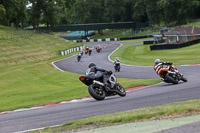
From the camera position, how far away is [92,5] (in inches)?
4948

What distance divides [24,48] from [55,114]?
4873 centimetres

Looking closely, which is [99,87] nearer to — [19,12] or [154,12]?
[19,12]

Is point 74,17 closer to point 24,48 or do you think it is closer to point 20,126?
point 24,48

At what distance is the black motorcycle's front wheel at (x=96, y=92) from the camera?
41.7 feet

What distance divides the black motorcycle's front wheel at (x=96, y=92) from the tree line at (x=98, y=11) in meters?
62.7

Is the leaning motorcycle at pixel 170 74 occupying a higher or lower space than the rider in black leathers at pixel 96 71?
lower

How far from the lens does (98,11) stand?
12850cm

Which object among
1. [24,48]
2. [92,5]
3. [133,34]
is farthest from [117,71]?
[92,5]

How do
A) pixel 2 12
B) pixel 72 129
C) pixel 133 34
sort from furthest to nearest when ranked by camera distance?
pixel 133 34 < pixel 2 12 < pixel 72 129

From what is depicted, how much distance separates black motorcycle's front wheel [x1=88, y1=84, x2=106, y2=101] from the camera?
41.7 ft

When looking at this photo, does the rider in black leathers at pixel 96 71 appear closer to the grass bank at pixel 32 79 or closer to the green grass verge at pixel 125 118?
the grass bank at pixel 32 79

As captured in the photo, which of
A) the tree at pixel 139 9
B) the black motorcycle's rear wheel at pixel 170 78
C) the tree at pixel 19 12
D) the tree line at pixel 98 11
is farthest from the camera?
the tree at pixel 139 9

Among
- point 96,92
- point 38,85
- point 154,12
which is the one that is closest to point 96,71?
point 96,92

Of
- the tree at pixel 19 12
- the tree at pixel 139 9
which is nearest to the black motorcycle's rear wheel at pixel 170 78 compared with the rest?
the tree at pixel 19 12
